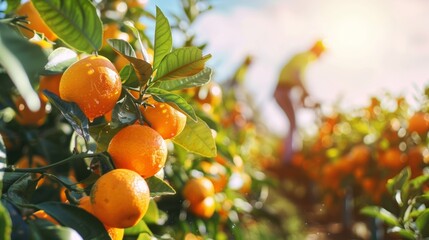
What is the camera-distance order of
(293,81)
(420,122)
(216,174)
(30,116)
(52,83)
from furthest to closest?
(293,81), (420,122), (216,174), (30,116), (52,83)

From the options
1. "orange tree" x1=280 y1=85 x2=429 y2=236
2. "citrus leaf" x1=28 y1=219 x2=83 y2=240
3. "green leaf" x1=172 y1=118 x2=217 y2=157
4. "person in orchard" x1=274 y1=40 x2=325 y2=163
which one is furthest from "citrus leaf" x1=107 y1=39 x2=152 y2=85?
"person in orchard" x1=274 y1=40 x2=325 y2=163

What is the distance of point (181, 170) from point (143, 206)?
0.61 m

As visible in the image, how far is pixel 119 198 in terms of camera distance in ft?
1.80

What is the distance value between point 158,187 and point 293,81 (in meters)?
2.43

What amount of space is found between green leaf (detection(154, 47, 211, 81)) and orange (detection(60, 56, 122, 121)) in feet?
0.21

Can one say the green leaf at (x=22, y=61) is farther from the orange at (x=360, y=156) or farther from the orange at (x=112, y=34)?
the orange at (x=360, y=156)

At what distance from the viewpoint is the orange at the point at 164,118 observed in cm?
65

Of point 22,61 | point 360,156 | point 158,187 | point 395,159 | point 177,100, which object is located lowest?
point 360,156

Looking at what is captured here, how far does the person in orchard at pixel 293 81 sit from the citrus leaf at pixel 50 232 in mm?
2469

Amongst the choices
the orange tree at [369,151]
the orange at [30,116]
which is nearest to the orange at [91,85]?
the orange at [30,116]

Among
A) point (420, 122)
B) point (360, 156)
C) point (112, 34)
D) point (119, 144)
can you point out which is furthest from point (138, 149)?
point (360, 156)

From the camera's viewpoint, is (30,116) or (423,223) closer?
(423,223)

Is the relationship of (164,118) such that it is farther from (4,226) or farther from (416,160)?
(416,160)

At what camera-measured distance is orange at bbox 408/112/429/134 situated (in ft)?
5.18
